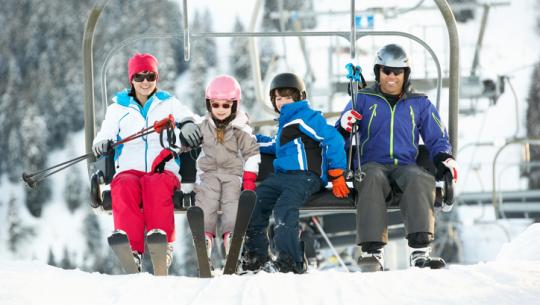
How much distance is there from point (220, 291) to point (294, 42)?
56647 millimetres

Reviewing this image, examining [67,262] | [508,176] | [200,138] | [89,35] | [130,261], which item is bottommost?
[67,262]

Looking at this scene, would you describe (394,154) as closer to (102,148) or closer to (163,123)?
(163,123)

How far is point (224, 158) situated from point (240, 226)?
1.73ft

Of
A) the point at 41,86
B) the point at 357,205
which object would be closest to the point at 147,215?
the point at 357,205

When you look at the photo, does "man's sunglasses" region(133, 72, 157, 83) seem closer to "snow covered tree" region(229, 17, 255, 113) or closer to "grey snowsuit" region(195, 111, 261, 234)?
"grey snowsuit" region(195, 111, 261, 234)

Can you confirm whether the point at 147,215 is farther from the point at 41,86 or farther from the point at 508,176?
the point at 41,86

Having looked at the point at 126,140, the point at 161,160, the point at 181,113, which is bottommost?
the point at 161,160

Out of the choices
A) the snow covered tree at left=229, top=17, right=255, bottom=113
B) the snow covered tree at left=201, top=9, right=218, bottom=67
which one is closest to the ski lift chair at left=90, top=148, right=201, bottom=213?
the snow covered tree at left=229, top=17, right=255, bottom=113

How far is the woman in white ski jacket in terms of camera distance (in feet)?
19.2

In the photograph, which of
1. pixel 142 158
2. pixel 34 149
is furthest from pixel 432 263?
pixel 34 149

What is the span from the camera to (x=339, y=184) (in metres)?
5.95

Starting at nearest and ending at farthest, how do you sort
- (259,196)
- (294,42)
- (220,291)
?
(220,291) → (259,196) → (294,42)

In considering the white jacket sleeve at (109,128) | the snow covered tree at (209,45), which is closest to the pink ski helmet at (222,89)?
the white jacket sleeve at (109,128)

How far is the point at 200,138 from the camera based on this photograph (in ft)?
20.0
